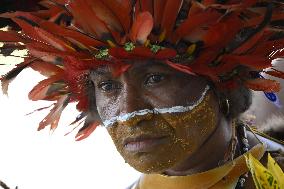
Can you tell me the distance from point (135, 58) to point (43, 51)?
28 cm

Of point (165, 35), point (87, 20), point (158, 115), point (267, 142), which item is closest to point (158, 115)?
point (158, 115)

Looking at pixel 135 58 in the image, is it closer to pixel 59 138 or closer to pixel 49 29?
pixel 49 29

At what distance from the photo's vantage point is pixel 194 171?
1.59 metres

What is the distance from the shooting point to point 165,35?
1.43 metres

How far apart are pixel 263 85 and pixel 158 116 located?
0.34m

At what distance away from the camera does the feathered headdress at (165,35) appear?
4.54ft

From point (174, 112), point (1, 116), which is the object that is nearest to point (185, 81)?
point (174, 112)

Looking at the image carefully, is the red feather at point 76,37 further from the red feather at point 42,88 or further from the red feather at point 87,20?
the red feather at point 42,88

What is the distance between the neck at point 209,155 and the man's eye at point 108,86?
1.00ft

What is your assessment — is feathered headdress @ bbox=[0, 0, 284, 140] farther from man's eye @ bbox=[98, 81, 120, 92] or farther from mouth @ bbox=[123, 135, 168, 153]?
mouth @ bbox=[123, 135, 168, 153]

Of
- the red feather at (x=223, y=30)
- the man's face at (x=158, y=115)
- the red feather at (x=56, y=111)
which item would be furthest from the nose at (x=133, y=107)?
the red feather at (x=56, y=111)

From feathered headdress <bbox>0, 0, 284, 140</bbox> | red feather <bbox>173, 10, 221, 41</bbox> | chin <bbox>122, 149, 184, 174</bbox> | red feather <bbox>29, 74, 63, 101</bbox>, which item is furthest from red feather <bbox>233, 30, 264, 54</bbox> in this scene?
red feather <bbox>29, 74, 63, 101</bbox>

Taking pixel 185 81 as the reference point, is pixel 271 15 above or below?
above

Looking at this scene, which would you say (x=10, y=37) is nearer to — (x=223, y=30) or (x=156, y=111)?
(x=156, y=111)
